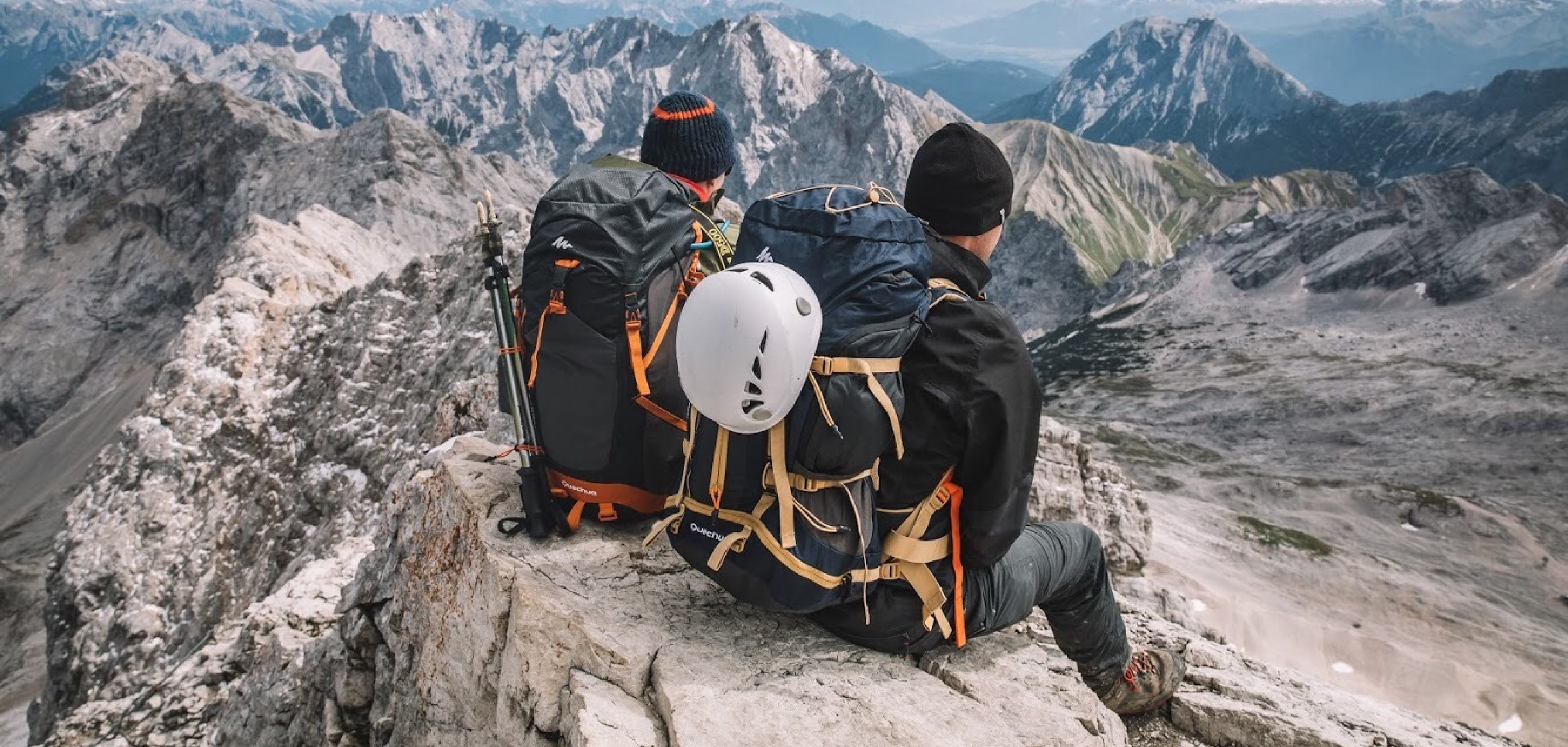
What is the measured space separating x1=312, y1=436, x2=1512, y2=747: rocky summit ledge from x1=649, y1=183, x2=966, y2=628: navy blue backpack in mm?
682

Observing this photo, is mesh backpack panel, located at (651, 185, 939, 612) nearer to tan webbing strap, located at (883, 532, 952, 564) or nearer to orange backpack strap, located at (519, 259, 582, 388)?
tan webbing strap, located at (883, 532, 952, 564)

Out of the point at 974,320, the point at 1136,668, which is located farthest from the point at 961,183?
the point at 1136,668

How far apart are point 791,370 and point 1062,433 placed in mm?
17213

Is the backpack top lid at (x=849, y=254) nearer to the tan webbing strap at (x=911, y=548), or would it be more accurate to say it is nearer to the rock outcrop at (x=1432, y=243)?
the tan webbing strap at (x=911, y=548)

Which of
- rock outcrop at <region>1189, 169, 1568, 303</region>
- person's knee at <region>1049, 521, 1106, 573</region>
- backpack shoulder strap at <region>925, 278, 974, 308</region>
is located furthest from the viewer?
rock outcrop at <region>1189, 169, 1568, 303</region>

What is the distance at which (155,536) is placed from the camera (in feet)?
80.8

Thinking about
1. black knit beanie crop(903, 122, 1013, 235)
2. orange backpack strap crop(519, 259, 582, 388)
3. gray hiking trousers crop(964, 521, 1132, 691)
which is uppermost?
black knit beanie crop(903, 122, 1013, 235)

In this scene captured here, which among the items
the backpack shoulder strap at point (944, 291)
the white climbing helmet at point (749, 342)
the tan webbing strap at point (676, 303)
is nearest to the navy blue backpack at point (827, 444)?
the backpack shoulder strap at point (944, 291)

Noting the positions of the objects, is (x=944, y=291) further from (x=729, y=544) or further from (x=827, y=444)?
(x=729, y=544)

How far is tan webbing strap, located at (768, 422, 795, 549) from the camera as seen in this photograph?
5.27 metres

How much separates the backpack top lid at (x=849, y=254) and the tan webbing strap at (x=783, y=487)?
63 centimetres

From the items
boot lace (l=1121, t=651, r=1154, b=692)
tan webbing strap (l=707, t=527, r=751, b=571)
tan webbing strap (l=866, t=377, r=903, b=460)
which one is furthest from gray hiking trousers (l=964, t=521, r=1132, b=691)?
tan webbing strap (l=707, t=527, r=751, b=571)

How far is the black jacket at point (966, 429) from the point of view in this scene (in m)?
5.32

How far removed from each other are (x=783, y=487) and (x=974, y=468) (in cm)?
134
